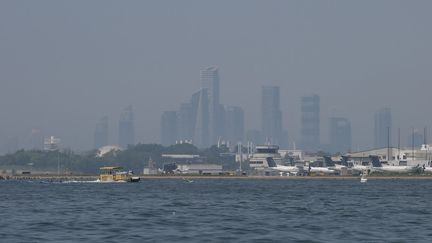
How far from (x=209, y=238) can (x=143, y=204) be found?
120 ft

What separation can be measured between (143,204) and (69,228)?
1162 inches

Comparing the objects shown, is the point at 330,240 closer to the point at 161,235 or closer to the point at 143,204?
the point at 161,235

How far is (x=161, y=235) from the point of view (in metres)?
63.2

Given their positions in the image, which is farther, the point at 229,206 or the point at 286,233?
the point at 229,206

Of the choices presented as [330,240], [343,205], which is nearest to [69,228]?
[330,240]

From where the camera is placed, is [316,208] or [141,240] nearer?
[141,240]

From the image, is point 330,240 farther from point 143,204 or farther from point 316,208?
point 143,204

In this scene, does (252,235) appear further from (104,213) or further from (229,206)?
(229,206)

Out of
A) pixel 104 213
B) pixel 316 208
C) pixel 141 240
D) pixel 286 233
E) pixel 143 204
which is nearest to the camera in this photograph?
pixel 141 240

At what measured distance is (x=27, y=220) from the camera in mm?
75688

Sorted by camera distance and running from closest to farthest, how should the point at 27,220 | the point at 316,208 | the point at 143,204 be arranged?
the point at 27,220, the point at 316,208, the point at 143,204

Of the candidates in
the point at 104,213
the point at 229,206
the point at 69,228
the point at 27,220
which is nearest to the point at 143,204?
the point at 229,206

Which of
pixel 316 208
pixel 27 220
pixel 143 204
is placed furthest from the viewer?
pixel 143 204

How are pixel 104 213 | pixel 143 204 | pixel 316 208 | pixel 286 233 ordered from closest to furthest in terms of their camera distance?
pixel 286 233
pixel 104 213
pixel 316 208
pixel 143 204
